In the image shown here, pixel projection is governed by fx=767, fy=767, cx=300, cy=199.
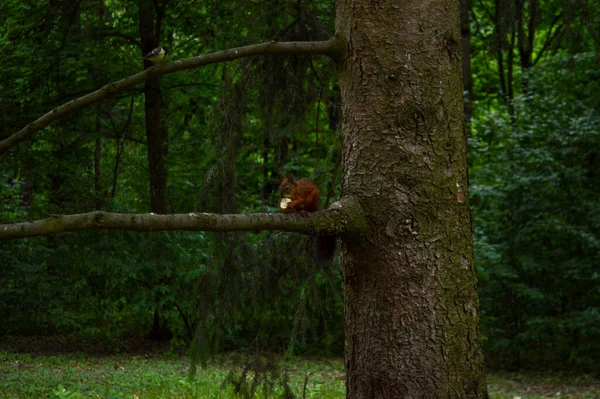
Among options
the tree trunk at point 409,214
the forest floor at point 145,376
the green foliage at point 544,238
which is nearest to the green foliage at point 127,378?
the forest floor at point 145,376

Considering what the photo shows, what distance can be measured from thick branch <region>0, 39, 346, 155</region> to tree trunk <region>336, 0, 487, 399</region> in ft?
0.54

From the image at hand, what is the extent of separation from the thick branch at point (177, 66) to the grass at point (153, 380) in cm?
356

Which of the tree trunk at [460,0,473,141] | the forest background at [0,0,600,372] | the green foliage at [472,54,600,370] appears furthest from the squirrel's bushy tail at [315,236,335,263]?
the tree trunk at [460,0,473,141]

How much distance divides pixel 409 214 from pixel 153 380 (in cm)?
655

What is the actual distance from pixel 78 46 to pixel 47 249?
3580mm

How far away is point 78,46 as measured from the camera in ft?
40.0

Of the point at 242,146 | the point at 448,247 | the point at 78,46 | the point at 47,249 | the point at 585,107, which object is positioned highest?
the point at 78,46

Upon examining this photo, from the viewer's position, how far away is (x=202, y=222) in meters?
2.95

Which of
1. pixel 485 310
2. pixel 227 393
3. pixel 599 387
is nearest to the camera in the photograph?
pixel 227 393

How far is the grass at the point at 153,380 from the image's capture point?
8.04 meters

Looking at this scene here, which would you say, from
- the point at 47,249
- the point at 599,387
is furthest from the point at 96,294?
the point at 599,387

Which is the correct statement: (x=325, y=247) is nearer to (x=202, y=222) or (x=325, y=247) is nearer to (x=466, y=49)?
(x=202, y=222)

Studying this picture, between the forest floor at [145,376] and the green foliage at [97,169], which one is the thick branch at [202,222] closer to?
the forest floor at [145,376]

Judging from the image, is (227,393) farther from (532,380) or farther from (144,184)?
(144,184)
